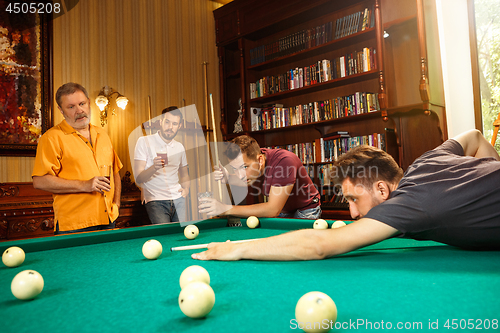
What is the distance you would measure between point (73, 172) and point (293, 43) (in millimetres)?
3028

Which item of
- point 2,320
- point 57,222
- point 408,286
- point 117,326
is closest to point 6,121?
point 57,222

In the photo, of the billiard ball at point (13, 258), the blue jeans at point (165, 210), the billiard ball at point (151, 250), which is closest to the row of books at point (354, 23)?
the blue jeans at point (165, 210)

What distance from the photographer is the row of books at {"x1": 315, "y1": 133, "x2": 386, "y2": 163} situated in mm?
3799

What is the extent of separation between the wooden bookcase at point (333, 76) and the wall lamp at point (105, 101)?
1.47 meters

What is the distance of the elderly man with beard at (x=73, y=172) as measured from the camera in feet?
8.28

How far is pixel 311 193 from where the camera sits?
3.05 meters

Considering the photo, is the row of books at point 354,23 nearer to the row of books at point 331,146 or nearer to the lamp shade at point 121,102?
the row of books at point 331,146

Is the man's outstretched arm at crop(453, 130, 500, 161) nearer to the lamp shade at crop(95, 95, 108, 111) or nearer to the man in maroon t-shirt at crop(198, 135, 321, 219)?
the man in maroon t-shirt at crop(198, 135, 321, 219)

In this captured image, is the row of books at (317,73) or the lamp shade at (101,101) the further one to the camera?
the lamp shade at (101,101)

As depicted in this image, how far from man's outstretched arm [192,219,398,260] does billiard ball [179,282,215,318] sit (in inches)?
22.4

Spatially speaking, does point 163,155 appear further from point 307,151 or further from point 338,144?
point 338,144

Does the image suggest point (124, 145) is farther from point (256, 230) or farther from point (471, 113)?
point (471, 113)

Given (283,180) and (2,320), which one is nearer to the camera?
(2,320)

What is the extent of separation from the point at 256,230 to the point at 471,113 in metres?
2.85
